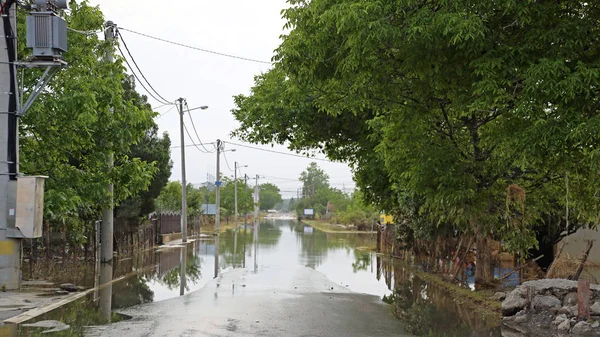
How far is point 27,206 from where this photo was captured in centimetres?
1319

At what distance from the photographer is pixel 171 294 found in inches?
581

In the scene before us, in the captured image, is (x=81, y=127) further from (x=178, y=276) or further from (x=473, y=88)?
(x=473, y=88)

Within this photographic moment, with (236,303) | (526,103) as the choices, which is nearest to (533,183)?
(526,103)

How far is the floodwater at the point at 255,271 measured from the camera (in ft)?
36.3

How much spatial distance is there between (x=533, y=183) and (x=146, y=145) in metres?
17.7

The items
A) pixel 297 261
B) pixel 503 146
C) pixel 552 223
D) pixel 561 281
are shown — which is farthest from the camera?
pixel 297 261

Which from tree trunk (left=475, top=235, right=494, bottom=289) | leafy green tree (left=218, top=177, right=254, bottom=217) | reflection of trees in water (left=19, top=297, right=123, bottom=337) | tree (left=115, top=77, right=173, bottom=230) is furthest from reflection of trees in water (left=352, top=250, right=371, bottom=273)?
leafy green tree (left=218, top=177, right=254, bottom=217)

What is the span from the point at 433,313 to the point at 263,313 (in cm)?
354

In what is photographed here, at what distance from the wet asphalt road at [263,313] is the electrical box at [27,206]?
2.95 metres

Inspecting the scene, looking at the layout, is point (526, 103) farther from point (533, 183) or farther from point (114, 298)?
point (114, 298)

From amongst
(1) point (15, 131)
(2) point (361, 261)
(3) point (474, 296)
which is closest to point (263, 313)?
(3) point (474, 296)

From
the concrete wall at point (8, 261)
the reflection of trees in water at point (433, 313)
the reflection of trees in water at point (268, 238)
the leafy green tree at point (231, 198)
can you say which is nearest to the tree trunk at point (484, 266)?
the reflection of trees in water at point (433, 313)

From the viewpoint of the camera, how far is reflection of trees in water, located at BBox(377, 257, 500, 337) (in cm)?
1076

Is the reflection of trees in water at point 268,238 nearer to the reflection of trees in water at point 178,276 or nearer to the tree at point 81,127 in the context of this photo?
the reflection of trees in water at point 178,276
